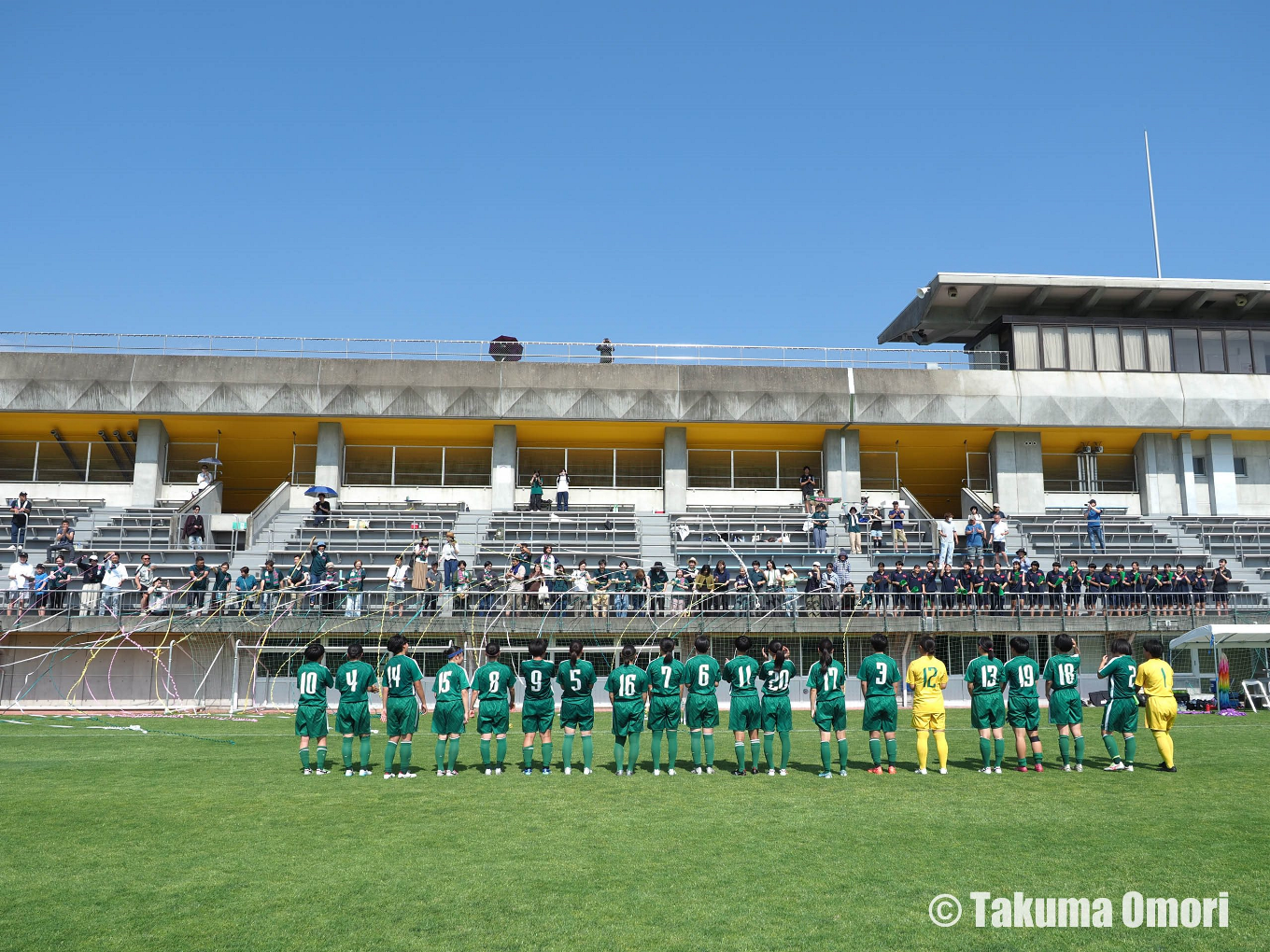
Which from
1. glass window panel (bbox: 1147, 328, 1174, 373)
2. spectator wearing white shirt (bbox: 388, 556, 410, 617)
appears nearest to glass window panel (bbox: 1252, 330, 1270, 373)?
glass window panel (bbox: 1147, 328, 1174, 373)

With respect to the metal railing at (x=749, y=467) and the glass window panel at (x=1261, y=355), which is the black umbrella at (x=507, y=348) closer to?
the metal railing at (x=749, y=467)

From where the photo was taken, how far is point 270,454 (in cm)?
3709

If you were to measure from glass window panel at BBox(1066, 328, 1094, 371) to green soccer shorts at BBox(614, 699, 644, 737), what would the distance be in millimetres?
27934

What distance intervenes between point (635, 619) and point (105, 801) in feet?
51.4

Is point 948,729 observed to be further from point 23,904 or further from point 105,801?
point 23,904

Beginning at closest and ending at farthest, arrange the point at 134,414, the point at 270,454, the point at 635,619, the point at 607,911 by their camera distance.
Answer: the point at 607,911 → the point at 635,619 → the point at 134,414 → the point at 270,454

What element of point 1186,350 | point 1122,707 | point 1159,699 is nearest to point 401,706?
point 1122,707

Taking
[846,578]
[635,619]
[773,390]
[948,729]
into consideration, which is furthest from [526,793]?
[773,390]

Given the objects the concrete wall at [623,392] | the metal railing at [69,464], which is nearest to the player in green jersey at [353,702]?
the concrete wall at [623,392]

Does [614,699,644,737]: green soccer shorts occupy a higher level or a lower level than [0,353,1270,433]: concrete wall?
lower

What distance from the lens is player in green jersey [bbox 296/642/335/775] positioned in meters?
13.6

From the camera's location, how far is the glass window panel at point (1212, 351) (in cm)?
3644

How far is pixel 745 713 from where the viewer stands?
Answer: 532 inches

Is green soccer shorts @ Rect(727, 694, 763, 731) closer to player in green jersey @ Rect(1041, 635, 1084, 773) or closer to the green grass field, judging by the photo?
the green grass field
